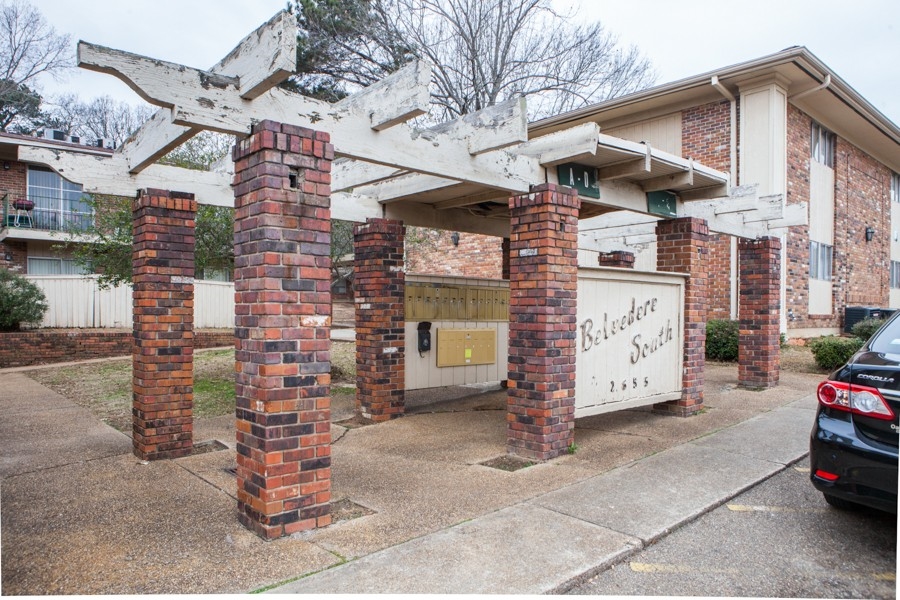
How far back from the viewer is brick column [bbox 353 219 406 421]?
7.13 meters

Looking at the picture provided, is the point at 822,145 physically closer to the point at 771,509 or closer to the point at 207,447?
the point at 771,509

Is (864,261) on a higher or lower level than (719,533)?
higher

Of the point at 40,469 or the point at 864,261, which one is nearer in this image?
the point at 40,469

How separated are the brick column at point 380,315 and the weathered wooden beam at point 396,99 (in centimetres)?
277

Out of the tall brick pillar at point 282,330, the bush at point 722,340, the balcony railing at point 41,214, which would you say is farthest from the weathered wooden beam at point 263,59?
the balcony railing at point 41,214

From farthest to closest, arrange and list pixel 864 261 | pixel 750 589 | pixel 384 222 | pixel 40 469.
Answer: pixel 864 261
pixel 384 222
pixel 40 469
pixel 750 589

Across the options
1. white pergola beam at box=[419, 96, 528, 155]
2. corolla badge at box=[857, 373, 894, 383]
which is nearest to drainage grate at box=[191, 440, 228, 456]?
white pergola beam at box=[419, 96, 528, 155]

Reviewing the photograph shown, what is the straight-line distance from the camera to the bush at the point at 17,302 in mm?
13797

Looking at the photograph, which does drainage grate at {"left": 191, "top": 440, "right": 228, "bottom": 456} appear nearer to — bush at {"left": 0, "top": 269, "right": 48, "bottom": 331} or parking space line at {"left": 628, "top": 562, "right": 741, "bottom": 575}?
parking space line at {"left": 628, "top": 562, "right": 741, "bottom": 575}

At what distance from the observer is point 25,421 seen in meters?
7.46

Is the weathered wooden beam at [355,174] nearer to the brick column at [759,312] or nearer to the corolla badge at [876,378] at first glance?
the corolla badge at [876,378]

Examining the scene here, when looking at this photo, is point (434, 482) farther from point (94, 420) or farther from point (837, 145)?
point (837, 145)

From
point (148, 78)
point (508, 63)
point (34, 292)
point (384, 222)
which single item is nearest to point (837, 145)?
point (508, 63)

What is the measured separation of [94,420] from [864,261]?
62.9 feet
